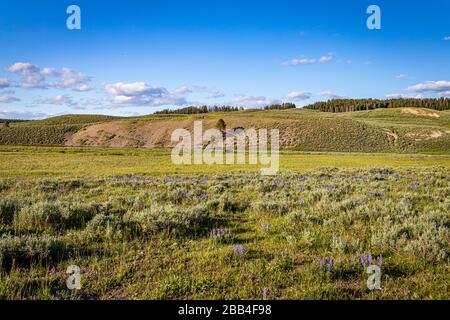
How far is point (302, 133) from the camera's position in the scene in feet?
303

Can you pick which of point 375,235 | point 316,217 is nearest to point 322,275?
point 375,235

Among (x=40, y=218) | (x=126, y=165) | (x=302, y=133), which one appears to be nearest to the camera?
(x=40, y=218)

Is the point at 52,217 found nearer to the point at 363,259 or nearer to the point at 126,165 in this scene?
the point at 363,259

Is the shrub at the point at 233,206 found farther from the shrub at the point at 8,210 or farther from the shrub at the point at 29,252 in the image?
the shrub at the point at 8,210

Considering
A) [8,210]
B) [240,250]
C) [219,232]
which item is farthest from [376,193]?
[8,210]

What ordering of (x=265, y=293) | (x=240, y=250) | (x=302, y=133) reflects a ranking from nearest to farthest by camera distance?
(x=265, y=293) < (x=240, y=250) < (x=302, y=133)

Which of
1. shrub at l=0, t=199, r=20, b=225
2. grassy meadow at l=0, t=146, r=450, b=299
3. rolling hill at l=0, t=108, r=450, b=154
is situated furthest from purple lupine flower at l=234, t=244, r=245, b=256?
rolling hill at l=0, t=108, r=450, b=154

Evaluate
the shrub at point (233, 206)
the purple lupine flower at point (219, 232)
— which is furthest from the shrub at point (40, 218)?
the shrub at point (233, 206)

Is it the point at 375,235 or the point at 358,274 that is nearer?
the point at 358,274

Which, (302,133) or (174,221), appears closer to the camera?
(174,221)

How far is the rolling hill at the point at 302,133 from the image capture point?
79.5 m
